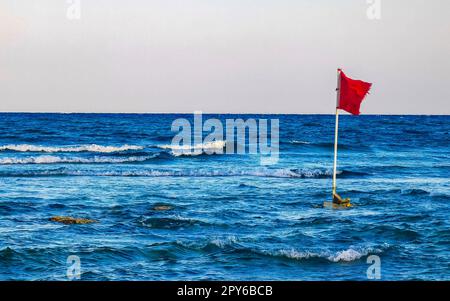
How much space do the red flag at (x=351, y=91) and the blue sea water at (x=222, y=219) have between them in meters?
3.01

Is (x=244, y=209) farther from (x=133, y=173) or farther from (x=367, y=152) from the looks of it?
(x=367, y=152)

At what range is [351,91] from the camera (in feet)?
64.4

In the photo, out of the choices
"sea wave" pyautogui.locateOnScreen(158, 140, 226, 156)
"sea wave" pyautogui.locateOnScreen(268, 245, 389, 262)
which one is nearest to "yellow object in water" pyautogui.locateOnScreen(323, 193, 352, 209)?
"sea wave" pyautogui.locateOnScreen(268, 245, 389, 262)

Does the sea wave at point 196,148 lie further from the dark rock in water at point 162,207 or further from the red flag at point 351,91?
the red flag at point 351,91

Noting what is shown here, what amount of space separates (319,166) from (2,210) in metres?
20.5

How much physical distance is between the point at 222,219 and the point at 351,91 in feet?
16.5

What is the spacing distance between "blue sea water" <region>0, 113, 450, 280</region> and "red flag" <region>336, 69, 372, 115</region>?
9.88 ft

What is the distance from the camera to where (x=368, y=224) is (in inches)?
705

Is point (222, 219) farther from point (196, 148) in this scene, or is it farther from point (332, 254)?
point (196, 148)

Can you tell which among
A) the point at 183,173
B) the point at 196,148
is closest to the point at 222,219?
the point at 183,173

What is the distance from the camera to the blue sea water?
13.6m

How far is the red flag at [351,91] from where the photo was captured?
1958 cm

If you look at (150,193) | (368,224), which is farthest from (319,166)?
(368,224)
